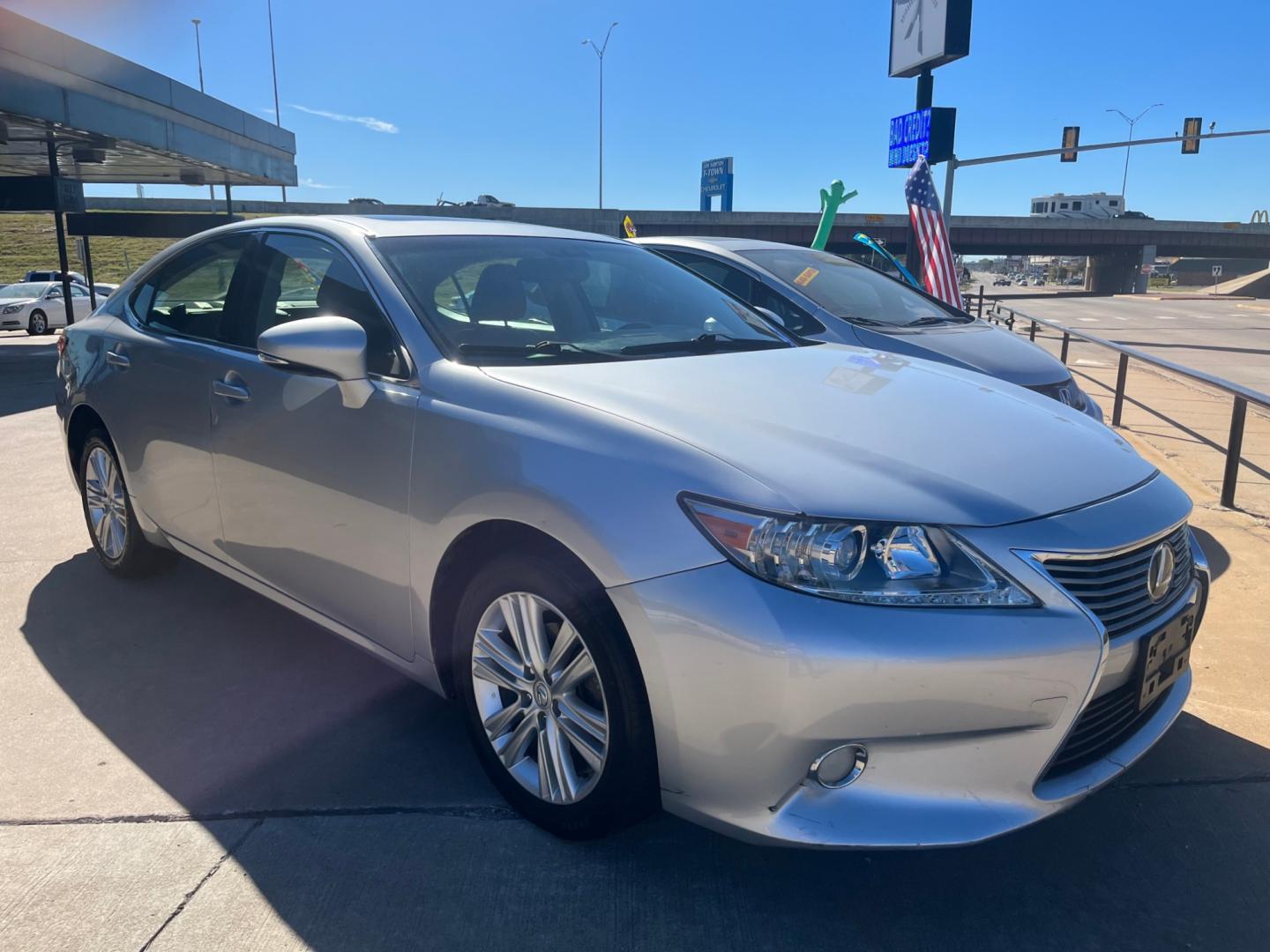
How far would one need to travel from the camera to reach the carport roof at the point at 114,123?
13555 mm

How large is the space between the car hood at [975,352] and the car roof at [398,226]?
7.81ft

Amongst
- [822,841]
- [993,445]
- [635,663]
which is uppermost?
[993,445]

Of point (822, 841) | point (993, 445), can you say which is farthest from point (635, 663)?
point (993, 445)

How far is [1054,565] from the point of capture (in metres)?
2.21

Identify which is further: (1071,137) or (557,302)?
(1071,137)

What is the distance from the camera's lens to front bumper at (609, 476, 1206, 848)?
2.03 meters

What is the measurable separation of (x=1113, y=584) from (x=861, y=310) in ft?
14.1

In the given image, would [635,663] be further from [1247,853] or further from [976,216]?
[976,216]

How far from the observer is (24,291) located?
82.7 feet

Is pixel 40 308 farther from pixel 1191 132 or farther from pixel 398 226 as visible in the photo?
pixel 1191 132

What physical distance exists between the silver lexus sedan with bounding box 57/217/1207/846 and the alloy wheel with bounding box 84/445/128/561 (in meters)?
0.93

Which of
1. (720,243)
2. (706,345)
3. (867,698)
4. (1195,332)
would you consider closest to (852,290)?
(720,243)

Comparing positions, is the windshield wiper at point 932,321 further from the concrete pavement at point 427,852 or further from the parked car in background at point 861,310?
the concrete pavement at point 427,852

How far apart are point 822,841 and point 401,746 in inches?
61.9
